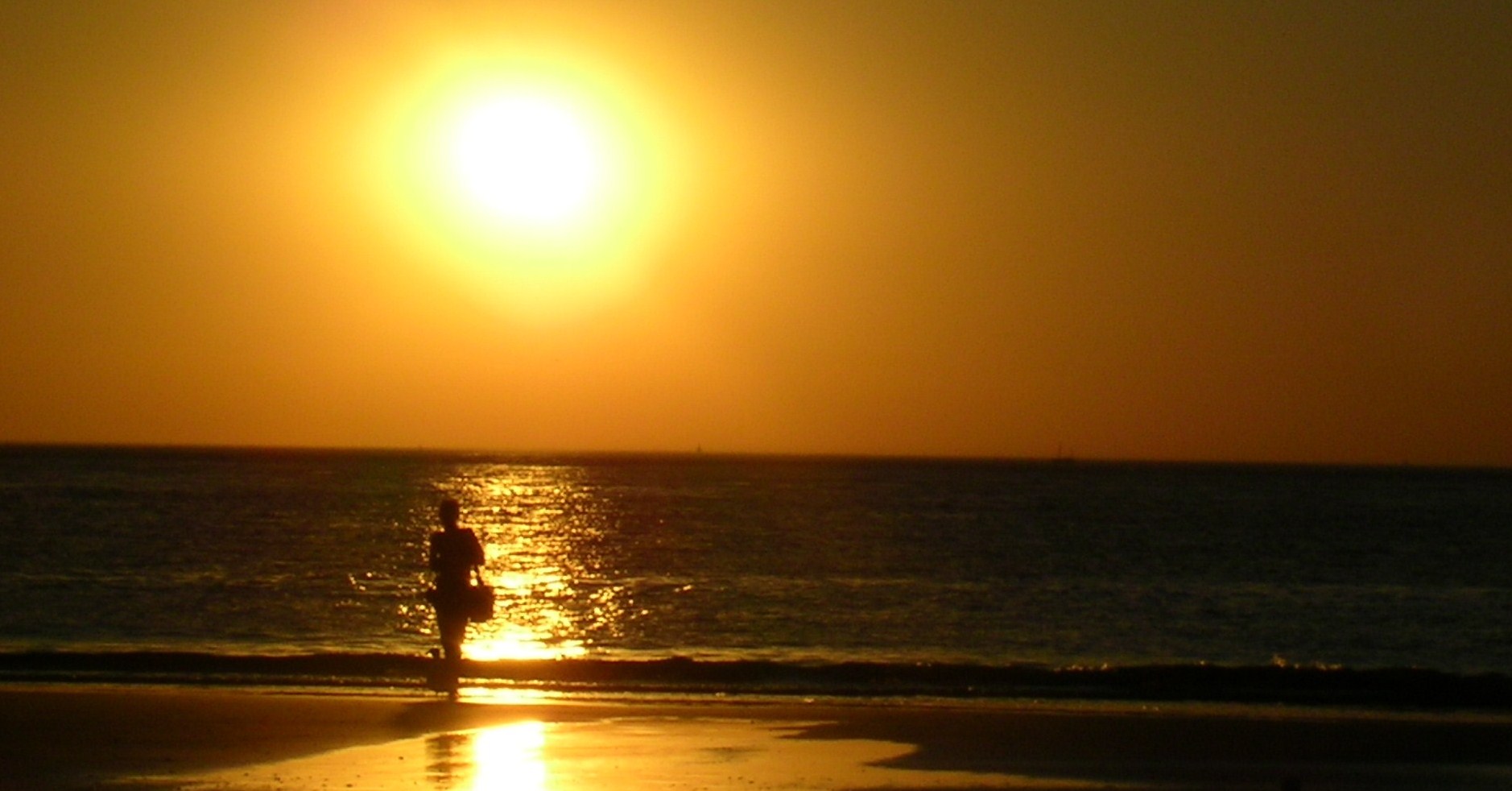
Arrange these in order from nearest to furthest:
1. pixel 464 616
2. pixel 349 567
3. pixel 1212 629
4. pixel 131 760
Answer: pixel 131 760, pixel 464 616, pixel 1212 629, pixel 349 567

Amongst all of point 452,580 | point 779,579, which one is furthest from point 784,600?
point 452,580

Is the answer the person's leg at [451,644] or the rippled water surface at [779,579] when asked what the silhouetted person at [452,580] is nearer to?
the person's leg at [451,644]

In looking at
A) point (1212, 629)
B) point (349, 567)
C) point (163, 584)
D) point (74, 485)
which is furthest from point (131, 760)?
point (74, 485)

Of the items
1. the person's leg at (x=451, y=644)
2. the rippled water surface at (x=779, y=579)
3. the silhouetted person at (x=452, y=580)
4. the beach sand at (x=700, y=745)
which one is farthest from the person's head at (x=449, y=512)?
the rippled water surface at (x=779, y=579)

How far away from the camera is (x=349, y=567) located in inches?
2137

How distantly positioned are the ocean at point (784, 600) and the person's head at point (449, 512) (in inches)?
68.1

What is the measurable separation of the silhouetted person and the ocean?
0.84 meters

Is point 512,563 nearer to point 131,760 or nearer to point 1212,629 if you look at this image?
point 1212,629

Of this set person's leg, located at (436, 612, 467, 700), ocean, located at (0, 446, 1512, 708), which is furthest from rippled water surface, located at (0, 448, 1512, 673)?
person's leg, located at (436, 612, 467, 700)

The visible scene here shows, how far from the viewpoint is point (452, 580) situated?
16.4 m

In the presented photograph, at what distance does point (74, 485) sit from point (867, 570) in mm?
85711

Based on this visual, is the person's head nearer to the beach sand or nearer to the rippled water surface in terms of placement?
the beach sand

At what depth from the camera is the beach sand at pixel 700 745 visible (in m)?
11.5

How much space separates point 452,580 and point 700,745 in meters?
4.46
